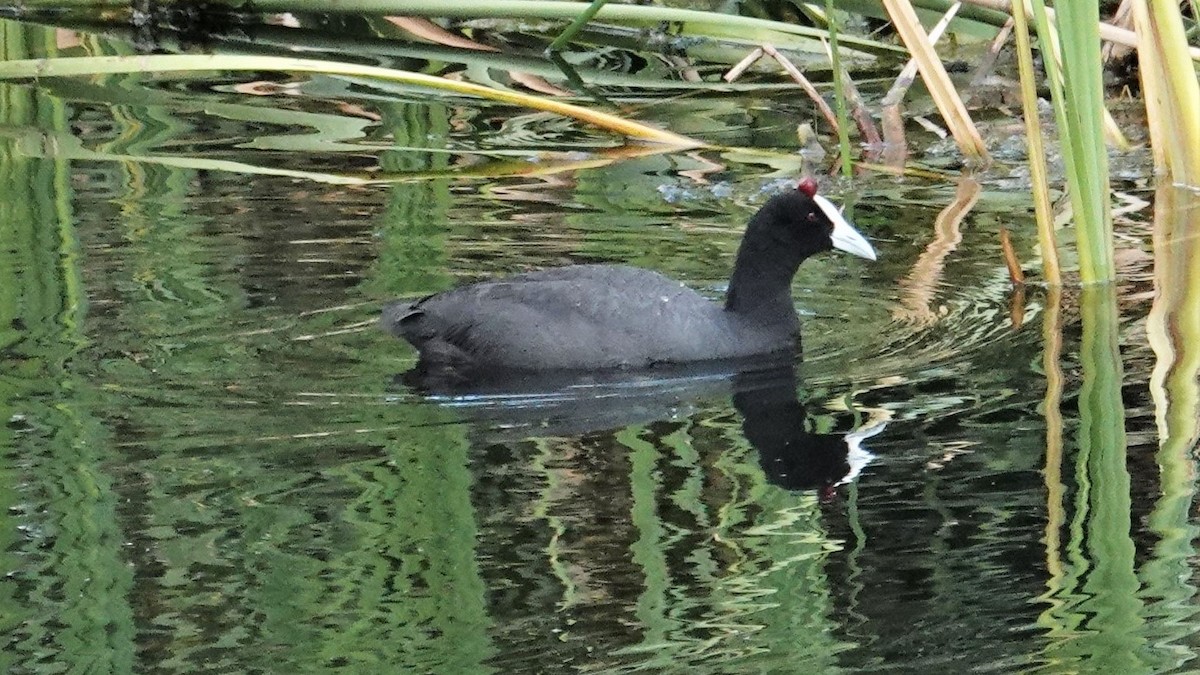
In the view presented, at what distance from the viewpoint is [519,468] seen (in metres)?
3.86

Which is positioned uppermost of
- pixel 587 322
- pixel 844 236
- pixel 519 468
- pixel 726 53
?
pixel 726 53

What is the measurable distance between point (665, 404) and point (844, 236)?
99 cm

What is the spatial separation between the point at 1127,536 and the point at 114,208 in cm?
383

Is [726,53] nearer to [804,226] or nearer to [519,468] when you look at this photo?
[804,226]

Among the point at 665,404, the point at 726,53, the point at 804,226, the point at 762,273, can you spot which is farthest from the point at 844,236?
the point at 726,53

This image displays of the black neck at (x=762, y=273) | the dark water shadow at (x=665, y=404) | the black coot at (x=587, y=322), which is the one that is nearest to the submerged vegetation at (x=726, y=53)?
the black neck at (x=762, y=273)

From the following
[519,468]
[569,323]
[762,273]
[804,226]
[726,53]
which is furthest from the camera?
[726,53]

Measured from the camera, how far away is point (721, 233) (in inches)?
244

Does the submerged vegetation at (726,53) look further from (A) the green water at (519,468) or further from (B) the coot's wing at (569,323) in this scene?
(B) the coot's wing at (569,323)

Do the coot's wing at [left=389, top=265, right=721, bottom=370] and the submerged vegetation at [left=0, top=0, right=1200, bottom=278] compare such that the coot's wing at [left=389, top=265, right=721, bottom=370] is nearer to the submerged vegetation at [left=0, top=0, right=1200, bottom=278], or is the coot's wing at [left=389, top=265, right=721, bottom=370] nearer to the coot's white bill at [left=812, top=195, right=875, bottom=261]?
the coot's white bill at [left=812, top=195, right=875, bottom=261]

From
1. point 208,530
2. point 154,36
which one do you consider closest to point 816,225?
point 208,530

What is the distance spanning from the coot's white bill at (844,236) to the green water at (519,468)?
177 mm

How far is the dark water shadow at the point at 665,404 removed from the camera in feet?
13.0

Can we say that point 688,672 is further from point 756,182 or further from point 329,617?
point 756,182
